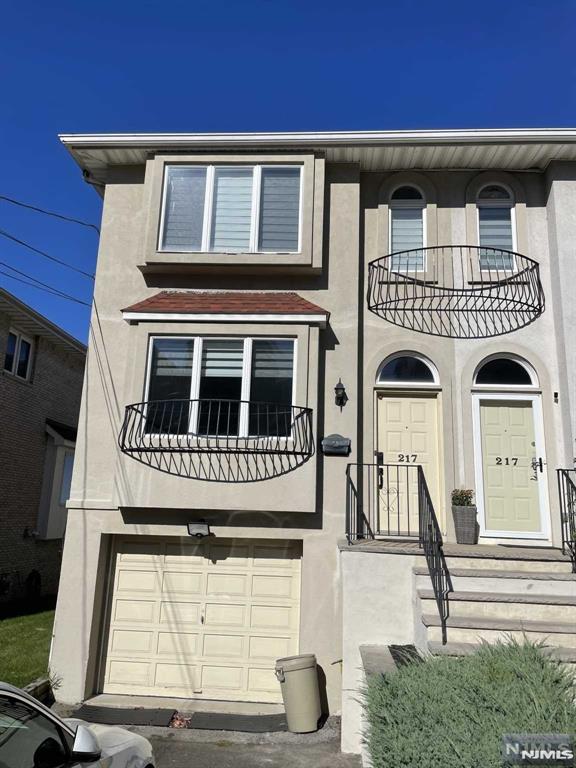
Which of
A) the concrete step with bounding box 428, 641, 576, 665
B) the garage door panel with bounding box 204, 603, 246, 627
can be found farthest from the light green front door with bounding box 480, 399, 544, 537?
the garage door panel with bounding box 204, 603, 246, 627

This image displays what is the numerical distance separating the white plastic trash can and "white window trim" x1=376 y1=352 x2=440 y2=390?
408 centimetres

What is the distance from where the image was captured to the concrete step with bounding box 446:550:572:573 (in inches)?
263

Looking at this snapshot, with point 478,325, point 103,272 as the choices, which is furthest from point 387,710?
point 103,272

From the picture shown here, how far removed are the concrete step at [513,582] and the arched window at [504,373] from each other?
10.6 feet

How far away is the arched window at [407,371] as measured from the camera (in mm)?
8914

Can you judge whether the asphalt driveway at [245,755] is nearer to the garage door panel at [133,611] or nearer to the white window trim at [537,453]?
the garage door panel at [133,611]

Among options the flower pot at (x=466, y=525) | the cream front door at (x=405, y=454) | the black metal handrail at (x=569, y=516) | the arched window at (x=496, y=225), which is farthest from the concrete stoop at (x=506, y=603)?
the arched window at (x=496, y=225)

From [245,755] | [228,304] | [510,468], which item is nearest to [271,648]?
[245,755]

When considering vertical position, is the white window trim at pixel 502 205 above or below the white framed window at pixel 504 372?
above

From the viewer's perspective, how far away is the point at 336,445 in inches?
325

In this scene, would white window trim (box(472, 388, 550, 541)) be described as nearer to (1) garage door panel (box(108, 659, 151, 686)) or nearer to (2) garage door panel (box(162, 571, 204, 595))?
(2) garage door panel (box(162, 571, 204, 595))

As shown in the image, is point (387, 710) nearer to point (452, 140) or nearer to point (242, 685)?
point (242, 685)

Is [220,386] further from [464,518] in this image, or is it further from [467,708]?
[467,708]

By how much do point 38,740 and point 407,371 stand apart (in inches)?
276
